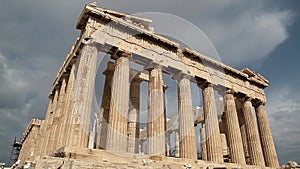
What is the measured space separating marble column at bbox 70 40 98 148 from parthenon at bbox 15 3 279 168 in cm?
5

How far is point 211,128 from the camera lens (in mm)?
19297

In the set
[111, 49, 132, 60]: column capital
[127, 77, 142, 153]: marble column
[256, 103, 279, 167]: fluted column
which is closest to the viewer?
[111, 49, 132, 60]: column capital

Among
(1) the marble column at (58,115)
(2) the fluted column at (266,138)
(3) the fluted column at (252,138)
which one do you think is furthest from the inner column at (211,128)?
(1) the marble column at (58,115)

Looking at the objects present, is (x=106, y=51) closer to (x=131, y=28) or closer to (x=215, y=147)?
(x=131, y=28)

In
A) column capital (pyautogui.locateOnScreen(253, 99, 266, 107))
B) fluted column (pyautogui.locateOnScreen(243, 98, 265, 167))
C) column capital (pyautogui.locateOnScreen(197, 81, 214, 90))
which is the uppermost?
column capital (pyautogui.locateOnScreen(197, 81, 214, 90))

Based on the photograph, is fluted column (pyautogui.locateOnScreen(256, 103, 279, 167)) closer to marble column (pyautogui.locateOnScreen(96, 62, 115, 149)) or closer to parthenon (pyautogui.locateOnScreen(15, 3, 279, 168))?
parthenon (pyautogui.locateOnScreen(15, 3, 279, 168))

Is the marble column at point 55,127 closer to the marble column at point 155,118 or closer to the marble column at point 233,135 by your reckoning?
the marble column at point 155,118

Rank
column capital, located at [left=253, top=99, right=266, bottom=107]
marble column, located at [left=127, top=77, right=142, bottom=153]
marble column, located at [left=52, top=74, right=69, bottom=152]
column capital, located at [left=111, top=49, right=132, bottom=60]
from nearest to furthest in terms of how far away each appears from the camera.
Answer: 1. column capital, located at [left=111, top=49, right=132, bottom=60]
2. marble column, located at [left=52, top=74, right=69, bottom=152]
3. marble column, located at [left=127, top=77, right=142, bottom=153]
4. column capital, located at [left=253, top=99, right=266, bottom=107]

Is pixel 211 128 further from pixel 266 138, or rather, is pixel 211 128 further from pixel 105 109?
pixel 105 109

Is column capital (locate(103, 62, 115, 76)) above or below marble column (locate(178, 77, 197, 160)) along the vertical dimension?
above

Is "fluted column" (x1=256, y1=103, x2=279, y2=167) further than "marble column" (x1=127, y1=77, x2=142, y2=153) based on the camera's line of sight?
Yes

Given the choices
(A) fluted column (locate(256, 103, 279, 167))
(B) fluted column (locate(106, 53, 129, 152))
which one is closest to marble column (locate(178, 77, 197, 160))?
(B) fluted column (locate(106, 53, 129, 152))

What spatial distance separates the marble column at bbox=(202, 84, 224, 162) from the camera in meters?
18.1

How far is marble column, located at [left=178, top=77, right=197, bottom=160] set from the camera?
16.7 meters
